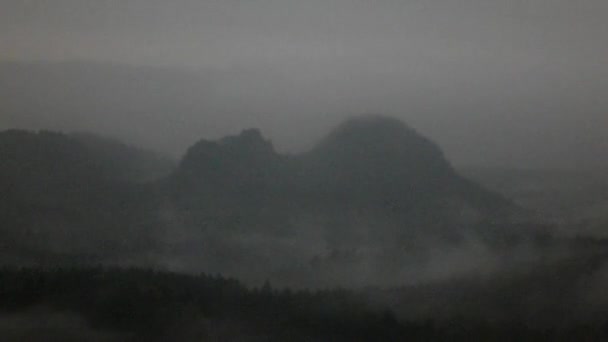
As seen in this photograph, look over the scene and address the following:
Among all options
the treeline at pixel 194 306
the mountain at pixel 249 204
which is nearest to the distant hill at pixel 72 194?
the mountain at pixel 249 204

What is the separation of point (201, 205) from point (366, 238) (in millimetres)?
1632

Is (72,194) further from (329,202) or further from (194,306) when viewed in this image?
(329,202)

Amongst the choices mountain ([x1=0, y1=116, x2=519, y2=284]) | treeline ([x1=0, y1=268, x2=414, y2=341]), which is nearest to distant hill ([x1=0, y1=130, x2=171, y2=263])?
mountain ([x1=0, y1=116, x2=519, y2=284])

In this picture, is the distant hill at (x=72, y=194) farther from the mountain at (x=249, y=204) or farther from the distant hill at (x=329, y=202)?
the distant hill at (x=329, y=202)

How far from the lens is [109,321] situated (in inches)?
254

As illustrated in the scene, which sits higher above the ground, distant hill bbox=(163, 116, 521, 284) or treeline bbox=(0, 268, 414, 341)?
distant hill bbox=(163, 116, 521, 284)

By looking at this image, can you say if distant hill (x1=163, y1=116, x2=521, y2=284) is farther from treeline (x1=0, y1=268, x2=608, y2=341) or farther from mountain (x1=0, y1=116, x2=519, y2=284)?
treeline (x1=0, y1=268, x2=608, y2=341)

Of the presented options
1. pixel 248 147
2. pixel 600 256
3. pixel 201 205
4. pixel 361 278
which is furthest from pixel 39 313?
pixel 600 256

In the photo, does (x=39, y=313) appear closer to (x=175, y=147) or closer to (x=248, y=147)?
(x=175, y=147)

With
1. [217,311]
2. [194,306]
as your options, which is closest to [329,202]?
[217,311]

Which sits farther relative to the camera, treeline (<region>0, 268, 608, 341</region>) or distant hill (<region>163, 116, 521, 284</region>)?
distant hill (<region>163, 116, 521, 284</region>)

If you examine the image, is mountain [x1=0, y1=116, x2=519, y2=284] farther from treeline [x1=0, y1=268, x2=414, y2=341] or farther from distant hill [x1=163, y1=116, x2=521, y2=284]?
treeline [x1=0, y1=268, x2=414, y2=341]

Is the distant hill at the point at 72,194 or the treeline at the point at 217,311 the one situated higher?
→ the distant hill at the point at 72,194

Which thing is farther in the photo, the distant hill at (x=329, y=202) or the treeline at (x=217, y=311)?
the distant hill at (x=329, y=202)
